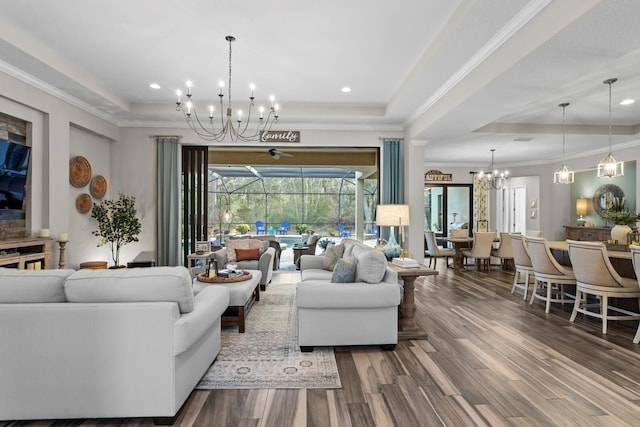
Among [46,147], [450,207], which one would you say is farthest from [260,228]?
[46,147]

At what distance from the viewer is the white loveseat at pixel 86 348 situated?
84.6 inches

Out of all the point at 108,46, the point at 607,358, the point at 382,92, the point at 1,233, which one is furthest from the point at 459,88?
the point at 1,233

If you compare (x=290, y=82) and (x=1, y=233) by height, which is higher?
(x=290, y=82)

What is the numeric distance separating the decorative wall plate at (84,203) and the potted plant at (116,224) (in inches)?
3.8

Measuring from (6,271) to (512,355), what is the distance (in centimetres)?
396

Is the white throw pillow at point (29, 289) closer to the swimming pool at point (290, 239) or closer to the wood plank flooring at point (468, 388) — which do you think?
the wood plank flooring at point (468, 388)

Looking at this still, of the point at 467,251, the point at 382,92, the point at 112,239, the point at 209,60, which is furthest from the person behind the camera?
the point at 467,251

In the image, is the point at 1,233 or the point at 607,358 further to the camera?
the point at 1,233

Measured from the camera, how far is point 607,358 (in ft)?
10.8

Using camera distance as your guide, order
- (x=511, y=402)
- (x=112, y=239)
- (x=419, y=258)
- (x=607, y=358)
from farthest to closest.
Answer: (x=419, y=258) → (x=112, y=239) → (x=607, y=358) → (x=511, y=402)

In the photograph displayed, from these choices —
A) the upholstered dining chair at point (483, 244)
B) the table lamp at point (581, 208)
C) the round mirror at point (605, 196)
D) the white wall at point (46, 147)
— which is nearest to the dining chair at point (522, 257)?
the upholstered dining chair at point (483, 244)

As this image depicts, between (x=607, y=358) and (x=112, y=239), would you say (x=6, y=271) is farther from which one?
(x=607, y=358)

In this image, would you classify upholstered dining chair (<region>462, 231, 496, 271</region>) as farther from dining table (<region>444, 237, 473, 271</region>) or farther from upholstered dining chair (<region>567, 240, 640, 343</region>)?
upholstered dining chair (<region>567, 240, 640, 343</region>)

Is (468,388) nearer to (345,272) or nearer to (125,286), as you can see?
(345,272)
